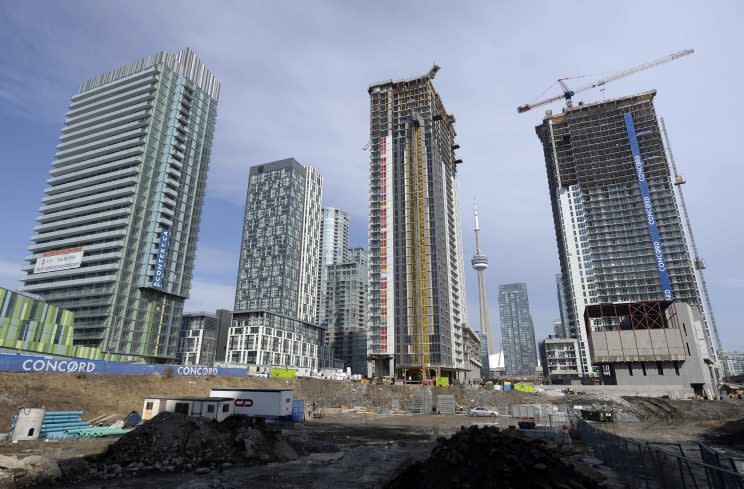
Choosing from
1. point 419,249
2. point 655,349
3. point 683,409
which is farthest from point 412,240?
point 683,409

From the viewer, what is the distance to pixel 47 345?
94.1 metres

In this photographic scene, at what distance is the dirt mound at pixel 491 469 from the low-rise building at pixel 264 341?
443 feet

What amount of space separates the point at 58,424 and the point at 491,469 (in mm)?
41302

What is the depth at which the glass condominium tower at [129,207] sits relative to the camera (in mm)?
Result: 115750

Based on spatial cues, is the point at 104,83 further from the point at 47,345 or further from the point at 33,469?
the point at 33,469

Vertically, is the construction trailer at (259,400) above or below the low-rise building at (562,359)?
below

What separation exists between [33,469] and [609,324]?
537 ft

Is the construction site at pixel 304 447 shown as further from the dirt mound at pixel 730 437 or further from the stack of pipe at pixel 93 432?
the dirt mound at pixel 730 437

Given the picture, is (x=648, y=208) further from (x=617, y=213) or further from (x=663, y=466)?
(x=663, y=466)

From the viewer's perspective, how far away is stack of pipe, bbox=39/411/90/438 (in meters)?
38.5

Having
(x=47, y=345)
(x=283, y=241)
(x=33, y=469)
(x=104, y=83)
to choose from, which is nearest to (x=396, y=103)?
(x=283, y=241)

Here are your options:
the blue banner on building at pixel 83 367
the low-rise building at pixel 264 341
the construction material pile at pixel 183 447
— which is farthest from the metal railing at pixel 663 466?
the low-rise building at pixel 264 341

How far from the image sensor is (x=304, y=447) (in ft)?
120

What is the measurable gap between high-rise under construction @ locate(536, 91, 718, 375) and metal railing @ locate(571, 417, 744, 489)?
15795cm
